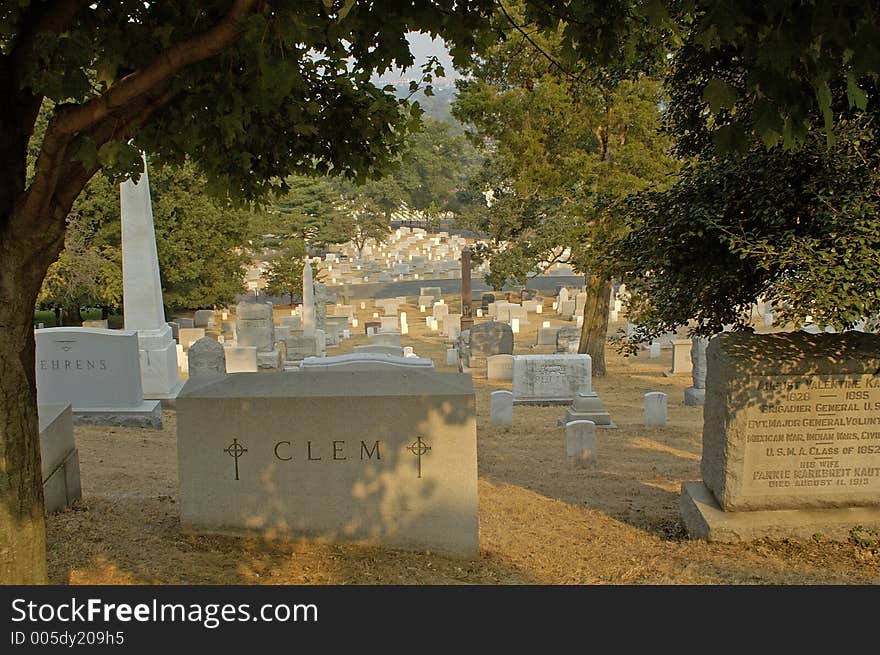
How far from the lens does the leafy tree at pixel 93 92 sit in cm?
402

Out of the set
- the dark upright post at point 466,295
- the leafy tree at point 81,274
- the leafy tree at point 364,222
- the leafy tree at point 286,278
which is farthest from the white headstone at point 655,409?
the leafy tree at point 364,222

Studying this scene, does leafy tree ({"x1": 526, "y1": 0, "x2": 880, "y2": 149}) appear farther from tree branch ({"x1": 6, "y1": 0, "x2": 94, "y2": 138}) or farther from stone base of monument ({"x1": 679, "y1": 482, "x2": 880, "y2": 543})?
stone base of monument ({"x1": 679, "y1": 482, "x2": 880, "y2": 543})

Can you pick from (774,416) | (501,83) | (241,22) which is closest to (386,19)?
(241,22)

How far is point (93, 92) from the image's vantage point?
5156 millimetres

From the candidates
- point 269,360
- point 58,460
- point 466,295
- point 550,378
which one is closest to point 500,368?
point 550,378

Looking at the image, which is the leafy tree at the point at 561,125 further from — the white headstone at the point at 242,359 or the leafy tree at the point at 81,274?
the leafy tree at the point at 81,274

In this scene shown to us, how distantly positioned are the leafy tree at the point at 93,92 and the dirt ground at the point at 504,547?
1.34 m

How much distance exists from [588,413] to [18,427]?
1113 centimetres

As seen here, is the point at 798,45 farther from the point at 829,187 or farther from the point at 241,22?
the point at 829,187

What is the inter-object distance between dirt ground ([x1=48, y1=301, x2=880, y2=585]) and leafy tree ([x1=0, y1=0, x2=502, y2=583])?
1.34m

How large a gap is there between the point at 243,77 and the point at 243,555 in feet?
10.8

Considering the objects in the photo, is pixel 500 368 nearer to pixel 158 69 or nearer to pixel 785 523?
pixel 785 523

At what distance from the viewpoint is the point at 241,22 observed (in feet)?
12.4

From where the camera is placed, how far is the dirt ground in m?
5.73
